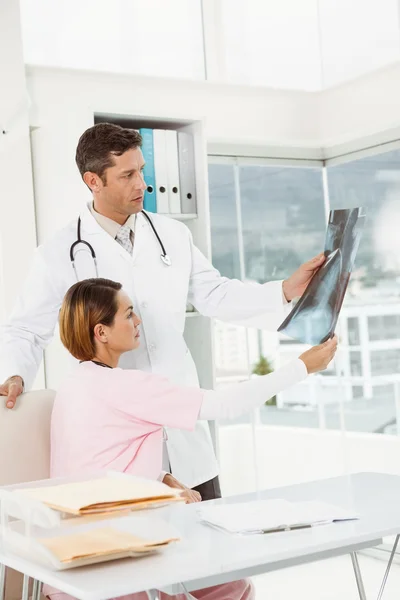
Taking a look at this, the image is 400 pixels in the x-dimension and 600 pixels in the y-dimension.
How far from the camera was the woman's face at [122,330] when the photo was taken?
6.91 ft

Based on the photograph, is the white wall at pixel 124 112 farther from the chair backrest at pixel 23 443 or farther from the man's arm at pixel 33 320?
the chair backrest at pixel 23 443

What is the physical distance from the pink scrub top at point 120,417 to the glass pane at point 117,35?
2045 millimetres

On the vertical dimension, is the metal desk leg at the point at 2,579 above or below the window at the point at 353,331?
below

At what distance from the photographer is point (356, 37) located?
3908mm

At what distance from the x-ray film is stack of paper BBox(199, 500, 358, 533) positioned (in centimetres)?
51

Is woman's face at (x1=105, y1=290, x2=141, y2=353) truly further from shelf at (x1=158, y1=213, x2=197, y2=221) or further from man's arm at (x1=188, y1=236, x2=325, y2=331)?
shelf at (x1=158, y1=213, x2=197, y2=221)

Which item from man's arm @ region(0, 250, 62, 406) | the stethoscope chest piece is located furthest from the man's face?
man's arm @ region(0, 250, 62, 406)

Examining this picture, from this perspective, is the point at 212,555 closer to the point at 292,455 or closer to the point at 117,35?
the point at 117,35

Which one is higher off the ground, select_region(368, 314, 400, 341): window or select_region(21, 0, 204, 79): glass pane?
select_region(21, 0, 204, 79): glass pane

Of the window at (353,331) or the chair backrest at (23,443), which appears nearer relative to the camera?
the chair backrest at (23,443)

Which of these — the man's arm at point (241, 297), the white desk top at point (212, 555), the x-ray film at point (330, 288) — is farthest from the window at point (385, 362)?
the white desk top at point (212, 555)

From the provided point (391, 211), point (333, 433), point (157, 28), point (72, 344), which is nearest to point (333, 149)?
point (391, 211)

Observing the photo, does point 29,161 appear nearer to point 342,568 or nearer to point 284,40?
point 284,40

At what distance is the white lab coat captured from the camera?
8.23ft
